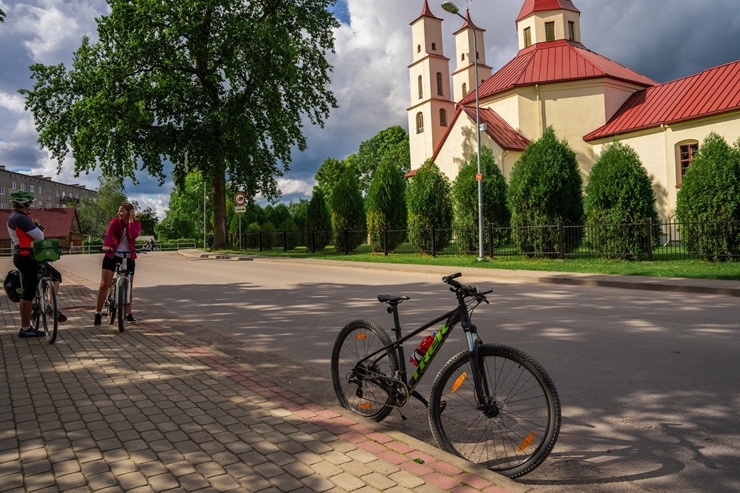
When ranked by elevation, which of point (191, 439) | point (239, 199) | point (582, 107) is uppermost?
point (582, 107)

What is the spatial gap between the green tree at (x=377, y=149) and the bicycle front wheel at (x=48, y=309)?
63766 millimetres

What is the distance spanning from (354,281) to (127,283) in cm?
762

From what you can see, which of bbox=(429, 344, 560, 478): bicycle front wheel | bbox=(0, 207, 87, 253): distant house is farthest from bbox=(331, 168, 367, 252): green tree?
bbox=(0, 207, 87, 253): distant house

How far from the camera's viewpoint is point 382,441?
3369 millimetres

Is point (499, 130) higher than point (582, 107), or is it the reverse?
point (582, 107)

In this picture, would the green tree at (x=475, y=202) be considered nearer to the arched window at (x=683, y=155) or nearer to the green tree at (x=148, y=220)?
the arched window at (x=683, y=155)

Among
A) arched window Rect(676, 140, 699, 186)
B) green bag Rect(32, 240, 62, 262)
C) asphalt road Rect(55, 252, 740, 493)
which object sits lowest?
asphalt road Rect(55, 252, 740, 493)

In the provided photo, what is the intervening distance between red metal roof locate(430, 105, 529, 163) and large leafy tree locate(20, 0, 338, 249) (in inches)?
396

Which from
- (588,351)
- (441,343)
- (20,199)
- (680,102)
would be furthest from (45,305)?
(680,102)

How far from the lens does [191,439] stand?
350 centimetres

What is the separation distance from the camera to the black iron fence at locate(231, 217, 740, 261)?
1717 centimetres

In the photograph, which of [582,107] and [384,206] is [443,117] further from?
[384,206]

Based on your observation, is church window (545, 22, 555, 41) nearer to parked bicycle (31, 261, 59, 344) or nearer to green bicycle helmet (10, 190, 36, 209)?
green bicycle helmet (10, 190, 36, 209)

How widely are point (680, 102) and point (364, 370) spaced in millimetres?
32390
